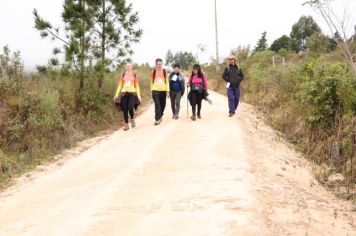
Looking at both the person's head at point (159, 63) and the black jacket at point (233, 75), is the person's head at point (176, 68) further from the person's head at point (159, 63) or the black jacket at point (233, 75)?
the black jacket at point (233, 75)

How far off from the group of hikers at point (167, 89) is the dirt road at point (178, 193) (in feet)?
5.43

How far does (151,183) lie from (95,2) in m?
8.89

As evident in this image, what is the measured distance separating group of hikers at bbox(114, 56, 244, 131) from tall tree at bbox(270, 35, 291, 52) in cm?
4560

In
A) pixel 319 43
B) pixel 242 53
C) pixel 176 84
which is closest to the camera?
pixel 176 84

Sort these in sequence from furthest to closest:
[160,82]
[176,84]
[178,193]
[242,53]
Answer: [242,53] → [176,84] → [160,82] → [178,193]

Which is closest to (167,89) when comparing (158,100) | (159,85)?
(159,85)

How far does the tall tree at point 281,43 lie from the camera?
5716cm

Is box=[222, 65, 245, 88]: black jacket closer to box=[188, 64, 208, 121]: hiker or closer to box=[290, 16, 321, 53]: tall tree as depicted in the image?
box=[188, 64, 208, 121]: hiker

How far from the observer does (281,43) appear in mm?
57750

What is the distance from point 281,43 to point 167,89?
4813cm

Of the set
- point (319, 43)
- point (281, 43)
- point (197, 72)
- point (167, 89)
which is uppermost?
point (281, 43)

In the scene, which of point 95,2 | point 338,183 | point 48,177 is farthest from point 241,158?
point 95,2

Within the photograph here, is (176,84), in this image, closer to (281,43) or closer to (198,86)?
(198,86)

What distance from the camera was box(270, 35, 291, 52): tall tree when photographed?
5716 cm
